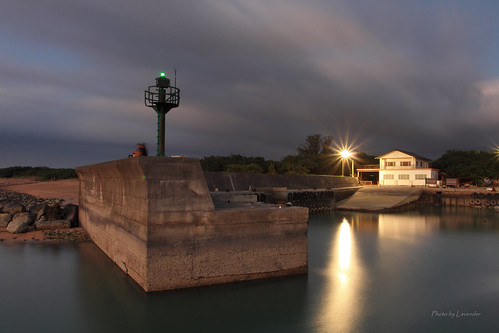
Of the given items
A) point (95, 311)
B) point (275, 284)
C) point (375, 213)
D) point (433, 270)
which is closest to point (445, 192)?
point (375, 213)

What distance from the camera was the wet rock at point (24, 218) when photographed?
61.9ft

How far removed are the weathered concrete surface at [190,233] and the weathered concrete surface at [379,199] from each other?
29.1 metres

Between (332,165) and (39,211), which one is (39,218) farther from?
(332,165)

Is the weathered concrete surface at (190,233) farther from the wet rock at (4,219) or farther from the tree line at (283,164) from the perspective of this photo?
the tree line at (283,164)

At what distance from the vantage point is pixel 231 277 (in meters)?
9.59

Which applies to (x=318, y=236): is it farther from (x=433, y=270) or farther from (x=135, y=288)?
(x=135, y=288)

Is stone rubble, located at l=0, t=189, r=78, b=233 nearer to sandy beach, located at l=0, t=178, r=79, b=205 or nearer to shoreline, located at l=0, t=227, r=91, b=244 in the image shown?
shoreline, located at l=0, t=227, r=91, b=244

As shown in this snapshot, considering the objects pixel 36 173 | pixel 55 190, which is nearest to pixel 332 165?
pixel 55 190

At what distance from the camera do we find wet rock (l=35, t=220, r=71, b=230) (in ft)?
60.8

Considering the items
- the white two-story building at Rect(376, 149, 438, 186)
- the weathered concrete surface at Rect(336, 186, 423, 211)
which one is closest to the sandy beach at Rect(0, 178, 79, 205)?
the weathered concrete surface at Rect(336, 186, 423, 211)

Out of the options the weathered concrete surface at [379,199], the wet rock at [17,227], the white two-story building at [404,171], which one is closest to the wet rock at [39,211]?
the wet rock at [17,227]

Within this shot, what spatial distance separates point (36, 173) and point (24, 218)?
7273 cm

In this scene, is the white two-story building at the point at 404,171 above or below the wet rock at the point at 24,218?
above

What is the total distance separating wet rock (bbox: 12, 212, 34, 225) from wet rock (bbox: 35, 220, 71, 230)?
0.52 meters
